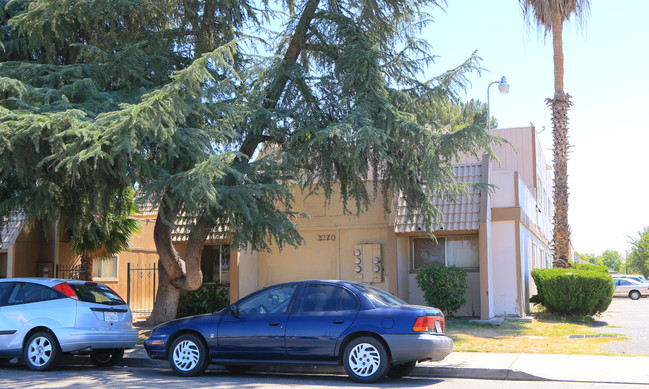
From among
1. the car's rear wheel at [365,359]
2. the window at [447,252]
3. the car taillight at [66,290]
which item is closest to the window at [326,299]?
the car's rear wheel at [365,359]

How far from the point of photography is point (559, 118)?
73.9 feet

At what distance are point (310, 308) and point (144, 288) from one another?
14.6 m

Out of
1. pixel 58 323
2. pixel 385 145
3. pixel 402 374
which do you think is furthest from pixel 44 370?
pixel 385 145

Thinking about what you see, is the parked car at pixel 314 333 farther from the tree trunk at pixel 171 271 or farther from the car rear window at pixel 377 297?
the tree trunk at pixel 171 271

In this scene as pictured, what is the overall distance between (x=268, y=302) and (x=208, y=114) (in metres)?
4.56

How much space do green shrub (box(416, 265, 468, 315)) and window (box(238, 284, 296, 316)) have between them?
287 inches

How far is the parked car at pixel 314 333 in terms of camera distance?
938 cm

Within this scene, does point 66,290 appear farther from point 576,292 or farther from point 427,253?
point 576,292

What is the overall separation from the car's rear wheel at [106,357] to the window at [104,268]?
34.2ft

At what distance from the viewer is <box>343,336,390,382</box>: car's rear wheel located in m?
9.39

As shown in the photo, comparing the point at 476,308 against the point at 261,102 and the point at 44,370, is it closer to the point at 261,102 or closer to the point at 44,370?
the point at 261,102

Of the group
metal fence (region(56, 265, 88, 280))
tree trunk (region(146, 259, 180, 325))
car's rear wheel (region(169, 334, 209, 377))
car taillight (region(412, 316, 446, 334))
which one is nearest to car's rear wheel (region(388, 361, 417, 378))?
car taillight (region(412, 316, 446, 334))

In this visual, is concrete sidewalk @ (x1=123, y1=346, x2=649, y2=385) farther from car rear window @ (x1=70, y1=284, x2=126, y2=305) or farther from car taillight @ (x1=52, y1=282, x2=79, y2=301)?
car taillight @ (x1=52, y1=282, x2=79, y2=301)

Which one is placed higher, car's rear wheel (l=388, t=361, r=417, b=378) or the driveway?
car's rear wheel (l=388, t=361, r=417, b=378)
